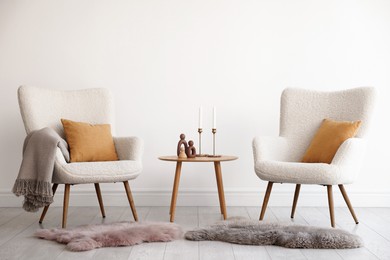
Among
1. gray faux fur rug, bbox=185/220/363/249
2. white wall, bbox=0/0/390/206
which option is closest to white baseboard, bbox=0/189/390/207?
white wall, bbox=0/0/390/206

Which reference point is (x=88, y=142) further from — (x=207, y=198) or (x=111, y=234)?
(x=207, y=198)

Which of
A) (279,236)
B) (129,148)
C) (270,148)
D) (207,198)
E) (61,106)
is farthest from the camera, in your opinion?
(207,198)

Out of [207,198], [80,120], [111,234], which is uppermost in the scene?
[80,120]

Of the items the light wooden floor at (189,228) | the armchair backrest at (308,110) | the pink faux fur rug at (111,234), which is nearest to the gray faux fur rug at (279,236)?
the light wooden floor at (189,228)

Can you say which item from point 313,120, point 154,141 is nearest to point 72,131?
point 154,141

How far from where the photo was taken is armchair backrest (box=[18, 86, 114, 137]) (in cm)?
394

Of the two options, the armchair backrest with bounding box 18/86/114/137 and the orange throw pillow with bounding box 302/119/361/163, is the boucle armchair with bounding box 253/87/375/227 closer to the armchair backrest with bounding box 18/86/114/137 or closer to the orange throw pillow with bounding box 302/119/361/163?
the orange throw pillow with bounding box 302/119/361/163

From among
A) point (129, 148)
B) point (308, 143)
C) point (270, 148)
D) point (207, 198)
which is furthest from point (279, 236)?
point (207, 198)

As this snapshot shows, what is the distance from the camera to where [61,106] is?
4.14 meters

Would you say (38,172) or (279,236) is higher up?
(38,172)

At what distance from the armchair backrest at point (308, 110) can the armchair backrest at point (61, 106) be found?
1335mm

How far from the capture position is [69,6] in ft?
15.0

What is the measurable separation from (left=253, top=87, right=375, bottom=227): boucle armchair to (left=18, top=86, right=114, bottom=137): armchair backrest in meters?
1.20

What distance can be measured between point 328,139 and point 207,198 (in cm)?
123
